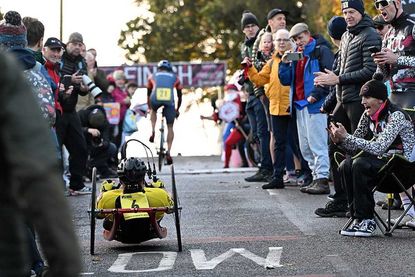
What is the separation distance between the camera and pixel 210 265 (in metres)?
8.98

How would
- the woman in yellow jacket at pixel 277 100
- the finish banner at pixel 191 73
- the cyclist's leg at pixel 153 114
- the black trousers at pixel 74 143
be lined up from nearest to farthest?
1. the black trousers at pixel 74 143
2. the woman in yellow jacket at pixel 277 100
3. the cyclist's leg at pixel 153 114
4. the finish banner at pixel 191 73

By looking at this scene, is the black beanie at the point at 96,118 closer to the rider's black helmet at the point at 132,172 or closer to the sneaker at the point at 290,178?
the sneaker at the point at 290,178

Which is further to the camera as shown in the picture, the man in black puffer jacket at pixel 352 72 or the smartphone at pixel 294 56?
the smartphone at pixel 294 56

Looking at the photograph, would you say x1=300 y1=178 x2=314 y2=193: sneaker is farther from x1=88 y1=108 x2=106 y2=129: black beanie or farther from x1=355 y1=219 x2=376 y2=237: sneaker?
x1=355 y1=219 x2=376 y2=237: sneaker

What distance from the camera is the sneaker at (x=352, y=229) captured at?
10.5 m

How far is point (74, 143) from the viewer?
15812 mm

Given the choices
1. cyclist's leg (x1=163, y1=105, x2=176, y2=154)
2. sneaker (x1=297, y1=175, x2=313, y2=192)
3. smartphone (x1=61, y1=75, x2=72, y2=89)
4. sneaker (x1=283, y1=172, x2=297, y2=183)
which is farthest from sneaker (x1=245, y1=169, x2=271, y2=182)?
cyclist's leg (x1=163, y1=105, x2=176, y2=154)

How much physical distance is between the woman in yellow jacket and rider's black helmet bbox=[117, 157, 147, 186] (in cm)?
582

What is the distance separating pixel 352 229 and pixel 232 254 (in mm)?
1424

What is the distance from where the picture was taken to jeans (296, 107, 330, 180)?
15023 mm

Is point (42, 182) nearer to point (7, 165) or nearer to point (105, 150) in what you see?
point (7, 165)

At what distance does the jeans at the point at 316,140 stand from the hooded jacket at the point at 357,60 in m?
2.68

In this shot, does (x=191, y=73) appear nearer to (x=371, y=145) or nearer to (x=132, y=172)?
(x=371, y=145)

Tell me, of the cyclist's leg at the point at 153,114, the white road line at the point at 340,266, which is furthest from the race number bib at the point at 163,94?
the white road line at the point at 340,266
